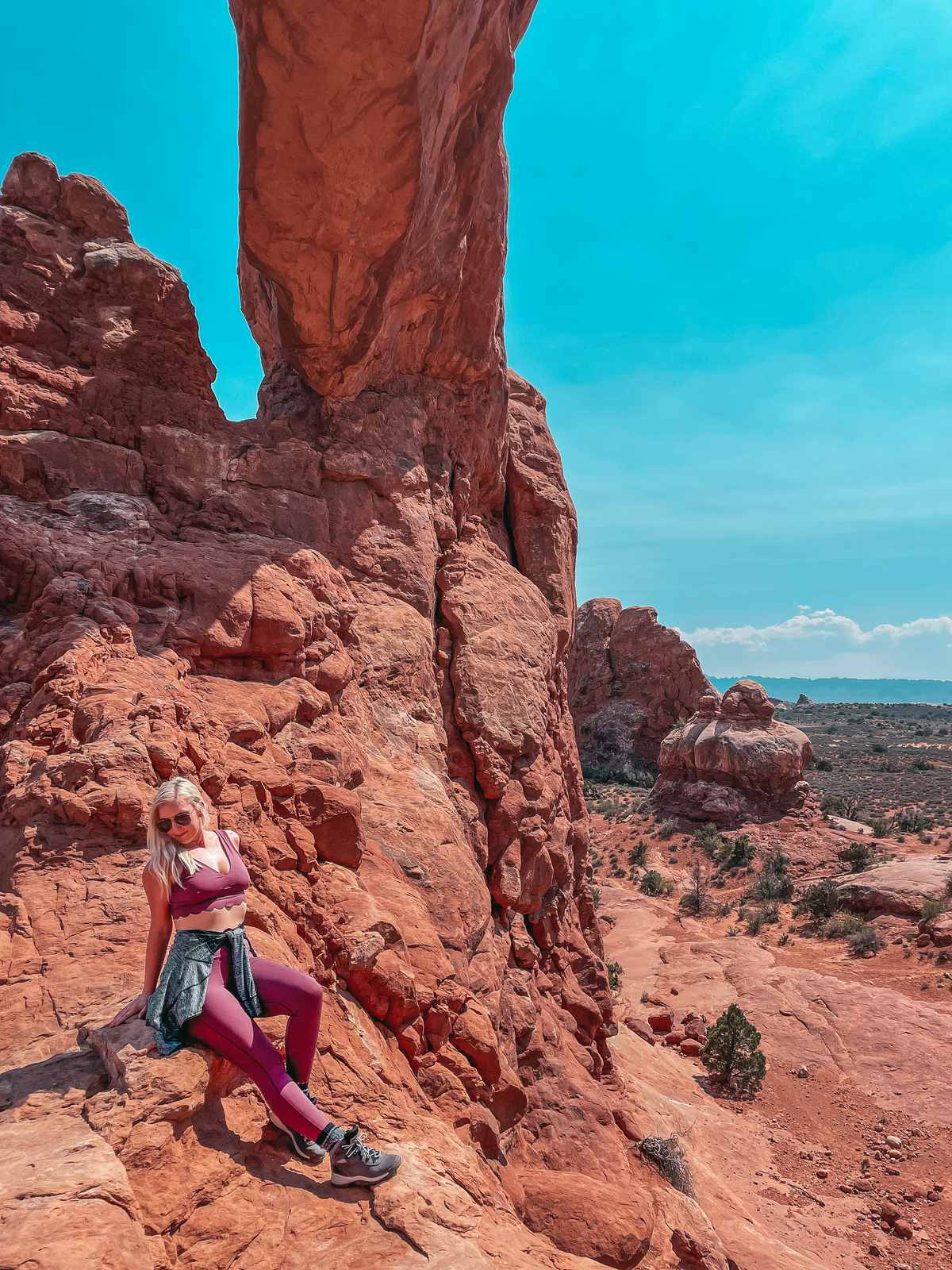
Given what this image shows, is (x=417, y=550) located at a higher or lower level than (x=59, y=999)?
higher

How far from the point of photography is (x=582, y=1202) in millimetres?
5105

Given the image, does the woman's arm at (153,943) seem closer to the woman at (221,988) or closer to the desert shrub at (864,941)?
the woman at (221,988)

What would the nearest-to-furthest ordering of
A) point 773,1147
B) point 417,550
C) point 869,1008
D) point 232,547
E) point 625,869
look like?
point 232,547 < point 417,550 < point 773,1147 < point 869,1008 < point 625,869

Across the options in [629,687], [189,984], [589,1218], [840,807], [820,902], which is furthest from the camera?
[629,687]

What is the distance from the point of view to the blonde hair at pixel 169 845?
298 cm

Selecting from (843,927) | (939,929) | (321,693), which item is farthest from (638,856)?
(321,693)

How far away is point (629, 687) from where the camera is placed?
39219mm

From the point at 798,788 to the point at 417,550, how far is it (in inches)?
967

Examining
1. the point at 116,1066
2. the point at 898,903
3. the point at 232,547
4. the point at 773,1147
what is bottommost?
the point at 773,1147

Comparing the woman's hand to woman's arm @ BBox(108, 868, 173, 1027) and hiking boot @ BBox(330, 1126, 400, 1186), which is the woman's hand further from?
hiking boot @ BBox(330, 1126, 400, 1186)

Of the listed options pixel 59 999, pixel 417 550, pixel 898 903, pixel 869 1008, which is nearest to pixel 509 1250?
pixel 59 999

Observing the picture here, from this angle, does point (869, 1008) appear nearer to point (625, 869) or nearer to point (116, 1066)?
point (625, 869)

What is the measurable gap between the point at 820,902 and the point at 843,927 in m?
1.56

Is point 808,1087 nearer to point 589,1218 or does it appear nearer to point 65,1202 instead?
point 589,1218
